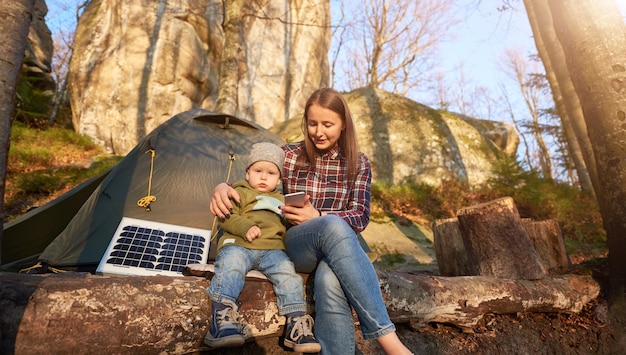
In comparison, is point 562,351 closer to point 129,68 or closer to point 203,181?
point 203,181

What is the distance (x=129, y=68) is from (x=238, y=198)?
512 inches

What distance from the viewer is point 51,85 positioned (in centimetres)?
1439

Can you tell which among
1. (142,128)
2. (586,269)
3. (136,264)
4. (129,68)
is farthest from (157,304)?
(129,68)

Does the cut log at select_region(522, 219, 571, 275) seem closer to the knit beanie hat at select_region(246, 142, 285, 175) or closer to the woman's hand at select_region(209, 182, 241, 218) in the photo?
the knit beanie hat at select_region(246, 142, 285, 175)

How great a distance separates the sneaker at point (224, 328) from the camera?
1723 mm

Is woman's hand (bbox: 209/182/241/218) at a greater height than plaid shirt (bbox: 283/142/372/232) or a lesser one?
lesser

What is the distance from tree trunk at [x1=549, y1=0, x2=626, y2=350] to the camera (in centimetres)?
306

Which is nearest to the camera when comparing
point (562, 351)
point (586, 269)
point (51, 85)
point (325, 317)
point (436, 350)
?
point (325, 317)

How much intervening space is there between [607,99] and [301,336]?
3.23m

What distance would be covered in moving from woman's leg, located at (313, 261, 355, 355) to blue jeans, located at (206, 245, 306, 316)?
13cm

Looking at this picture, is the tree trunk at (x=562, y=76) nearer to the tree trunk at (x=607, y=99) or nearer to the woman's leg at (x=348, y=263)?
the tree trunk at (x=607, y=99)

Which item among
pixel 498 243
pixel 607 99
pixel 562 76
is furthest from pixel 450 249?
pixel 562 76

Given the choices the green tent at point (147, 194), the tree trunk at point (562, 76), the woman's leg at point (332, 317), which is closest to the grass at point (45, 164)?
the green tent at point (147, 194)

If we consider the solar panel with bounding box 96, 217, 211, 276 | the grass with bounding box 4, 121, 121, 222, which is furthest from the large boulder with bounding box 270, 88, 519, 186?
the solar panel with bounding box 96, 217, 211, 276
